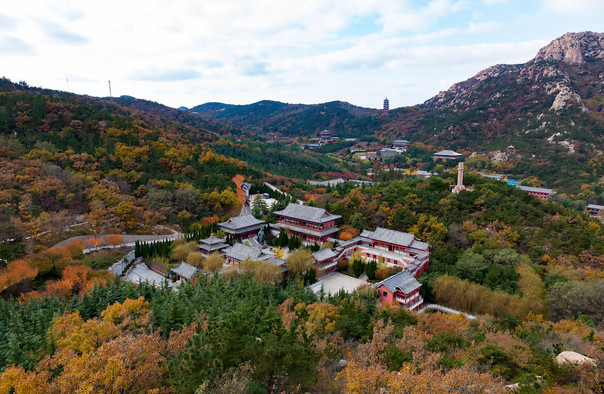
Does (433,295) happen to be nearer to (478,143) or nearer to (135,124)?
(135,124)

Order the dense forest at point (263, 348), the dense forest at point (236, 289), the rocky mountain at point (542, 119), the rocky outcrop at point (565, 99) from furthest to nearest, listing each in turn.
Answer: the rocky outcrop at point (565, 99) < the rocky mountain at point (542, 119) < the dense forest at point (236, 289) < the dense forest at point (263, 348)

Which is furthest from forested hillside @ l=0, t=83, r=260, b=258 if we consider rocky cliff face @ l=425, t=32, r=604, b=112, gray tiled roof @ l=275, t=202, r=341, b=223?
rocky cliff face @ l=425, t=32, r=604, b=112

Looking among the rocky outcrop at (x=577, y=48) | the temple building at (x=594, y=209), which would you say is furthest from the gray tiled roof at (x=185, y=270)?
the rocky outcrop at (x=577, y=48)

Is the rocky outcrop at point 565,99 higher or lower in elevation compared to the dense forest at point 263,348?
higher

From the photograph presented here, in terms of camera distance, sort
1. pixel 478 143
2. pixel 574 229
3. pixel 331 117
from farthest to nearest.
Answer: pixel 331 117, pixel 478 143, pixel 574 229

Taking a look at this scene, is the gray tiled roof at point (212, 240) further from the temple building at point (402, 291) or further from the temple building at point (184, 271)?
the temple building at point (402, 291)

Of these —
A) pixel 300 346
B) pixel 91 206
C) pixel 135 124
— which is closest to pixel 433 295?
pixel 300 346

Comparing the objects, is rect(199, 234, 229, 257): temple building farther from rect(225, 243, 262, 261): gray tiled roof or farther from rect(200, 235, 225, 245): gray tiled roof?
rect(225, 243, 262, 261): gray tiled roof
